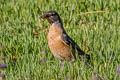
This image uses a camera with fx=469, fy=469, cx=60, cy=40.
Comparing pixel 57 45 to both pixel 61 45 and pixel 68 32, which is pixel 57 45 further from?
pixel 68 32

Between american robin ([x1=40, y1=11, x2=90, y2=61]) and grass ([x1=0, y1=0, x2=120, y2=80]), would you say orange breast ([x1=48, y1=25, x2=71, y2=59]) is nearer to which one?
american robin ([x1=40, y1=11, x2=90, y2=61])

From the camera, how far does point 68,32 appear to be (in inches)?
308

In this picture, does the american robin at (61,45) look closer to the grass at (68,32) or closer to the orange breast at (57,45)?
the orange breast at (57,45)

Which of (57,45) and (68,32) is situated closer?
(57,45)

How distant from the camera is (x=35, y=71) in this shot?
5566 millimetres

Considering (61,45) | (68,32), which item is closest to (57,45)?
(61,45)

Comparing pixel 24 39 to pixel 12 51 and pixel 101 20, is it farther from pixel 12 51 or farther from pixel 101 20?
pixel 101 20

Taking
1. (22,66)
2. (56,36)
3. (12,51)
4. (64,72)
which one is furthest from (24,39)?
(64,72)

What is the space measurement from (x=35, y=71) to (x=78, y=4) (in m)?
4.02

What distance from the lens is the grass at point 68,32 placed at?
555 cm

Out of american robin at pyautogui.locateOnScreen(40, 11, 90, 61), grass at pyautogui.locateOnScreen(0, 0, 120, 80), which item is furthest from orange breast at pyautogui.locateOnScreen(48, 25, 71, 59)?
grass at pyautogui.locateOnScreen(0, 0, 120, 80)

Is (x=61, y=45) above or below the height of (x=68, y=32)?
above

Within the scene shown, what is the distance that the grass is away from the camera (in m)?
5.55

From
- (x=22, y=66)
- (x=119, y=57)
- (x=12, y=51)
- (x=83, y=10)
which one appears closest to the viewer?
(x=22, y=66)
